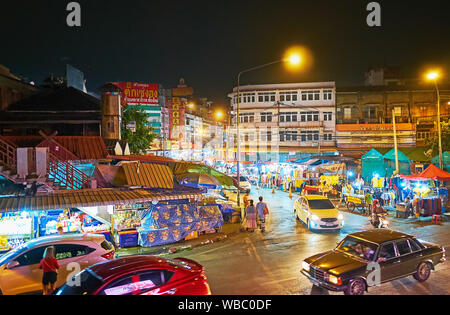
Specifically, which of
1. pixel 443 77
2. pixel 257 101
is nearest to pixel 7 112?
pixel 257 101

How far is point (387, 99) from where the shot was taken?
48.7 meters

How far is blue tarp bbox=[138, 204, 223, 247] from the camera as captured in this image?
13539mm

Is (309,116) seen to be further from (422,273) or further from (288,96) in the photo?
(422,273)

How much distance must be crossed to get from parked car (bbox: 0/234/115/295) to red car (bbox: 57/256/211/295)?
2.41 m

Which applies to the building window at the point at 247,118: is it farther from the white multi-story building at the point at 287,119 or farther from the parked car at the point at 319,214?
the parked car at the point at 319,214

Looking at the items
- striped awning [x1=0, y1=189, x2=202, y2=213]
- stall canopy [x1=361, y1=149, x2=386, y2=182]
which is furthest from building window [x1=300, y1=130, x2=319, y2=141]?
striped awning [x1=0, y1=189, x2=202, y2=213]

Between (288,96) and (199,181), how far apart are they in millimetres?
39224

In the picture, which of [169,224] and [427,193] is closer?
[169,224]

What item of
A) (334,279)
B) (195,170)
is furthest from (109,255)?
(195,170)

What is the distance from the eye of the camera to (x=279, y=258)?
1174cm

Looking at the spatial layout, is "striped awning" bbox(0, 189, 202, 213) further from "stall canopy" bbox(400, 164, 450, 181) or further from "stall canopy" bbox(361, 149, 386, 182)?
"stall canopy" bbox(361, 149, 386, 182)

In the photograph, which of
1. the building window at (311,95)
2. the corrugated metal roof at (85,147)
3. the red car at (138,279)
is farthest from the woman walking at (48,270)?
the building window at (311,95)
